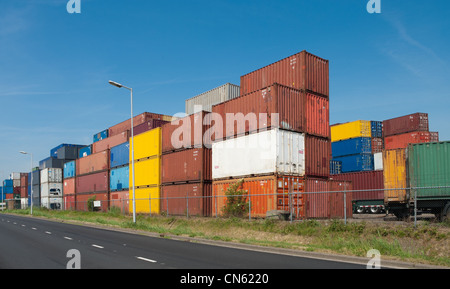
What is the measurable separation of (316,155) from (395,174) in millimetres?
4979

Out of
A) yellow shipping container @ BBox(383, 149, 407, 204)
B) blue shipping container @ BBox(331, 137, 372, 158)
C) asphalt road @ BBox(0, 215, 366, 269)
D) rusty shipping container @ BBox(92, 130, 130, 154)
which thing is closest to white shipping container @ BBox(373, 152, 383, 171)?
blue shipping container @ BBox(331, 137, 372, 158)

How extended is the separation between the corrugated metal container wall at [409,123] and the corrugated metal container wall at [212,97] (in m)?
25.9

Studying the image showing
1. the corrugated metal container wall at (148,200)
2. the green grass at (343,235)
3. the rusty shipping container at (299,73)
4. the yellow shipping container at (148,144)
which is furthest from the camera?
the yellow shipping container at (148,144)

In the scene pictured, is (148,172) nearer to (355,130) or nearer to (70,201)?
(355,130)

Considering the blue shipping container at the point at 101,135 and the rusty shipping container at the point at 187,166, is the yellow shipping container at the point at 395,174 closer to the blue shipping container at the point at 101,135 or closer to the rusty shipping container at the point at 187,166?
the rusty shipping container at the point at 187,166

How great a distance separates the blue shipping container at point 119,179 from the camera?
40031 mm

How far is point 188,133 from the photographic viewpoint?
29.4 m

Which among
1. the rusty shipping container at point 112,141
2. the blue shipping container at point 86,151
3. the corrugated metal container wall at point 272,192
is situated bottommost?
the corrugated metal container wall at point 272,192

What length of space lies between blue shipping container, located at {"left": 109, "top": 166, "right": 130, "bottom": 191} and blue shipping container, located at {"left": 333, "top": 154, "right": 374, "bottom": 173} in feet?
89.9

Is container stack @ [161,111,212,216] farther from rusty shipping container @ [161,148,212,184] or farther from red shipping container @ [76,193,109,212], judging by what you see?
red shipping container @ [76,193,109,212]

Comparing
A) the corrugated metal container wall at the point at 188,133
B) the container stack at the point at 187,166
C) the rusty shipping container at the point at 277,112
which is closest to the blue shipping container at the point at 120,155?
the corrugated metal container wall at the point at 188,133

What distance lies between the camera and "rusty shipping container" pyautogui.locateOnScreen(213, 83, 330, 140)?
22.4 metres

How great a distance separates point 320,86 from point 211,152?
892 centimetres

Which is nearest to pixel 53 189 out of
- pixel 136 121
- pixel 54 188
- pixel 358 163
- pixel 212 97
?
pixel 54 188
